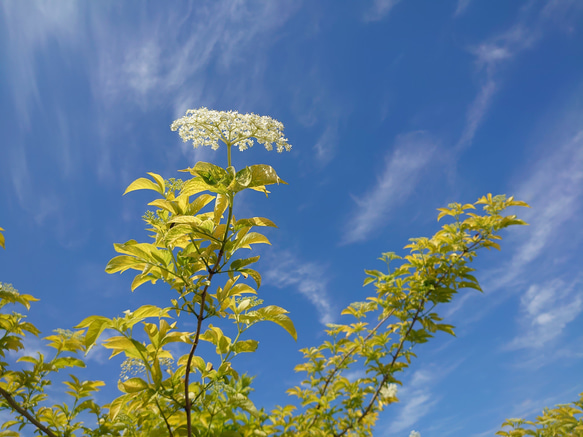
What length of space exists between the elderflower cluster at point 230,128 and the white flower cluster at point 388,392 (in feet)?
9.66

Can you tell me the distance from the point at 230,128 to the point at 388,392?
327 cm

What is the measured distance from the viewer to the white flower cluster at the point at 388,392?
386cm

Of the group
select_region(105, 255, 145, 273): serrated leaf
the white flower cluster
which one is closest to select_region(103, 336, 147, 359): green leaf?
select_region(105, 255, 145, 273): serrated leaf

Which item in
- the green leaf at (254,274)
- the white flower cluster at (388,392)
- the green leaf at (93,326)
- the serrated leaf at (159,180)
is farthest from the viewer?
the white flower cluster at (388,392)

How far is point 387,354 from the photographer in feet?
12.8

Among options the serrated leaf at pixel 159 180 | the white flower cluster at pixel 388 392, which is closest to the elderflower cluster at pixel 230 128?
the serrated leaf at pixel 159 180

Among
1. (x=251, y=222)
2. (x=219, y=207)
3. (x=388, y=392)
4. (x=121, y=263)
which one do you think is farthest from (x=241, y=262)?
(x=388, y=392)

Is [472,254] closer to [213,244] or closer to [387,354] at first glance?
[387,354]

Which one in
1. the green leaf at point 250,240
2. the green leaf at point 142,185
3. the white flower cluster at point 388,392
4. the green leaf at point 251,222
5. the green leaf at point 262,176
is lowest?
the white flower cluster at point 388,392

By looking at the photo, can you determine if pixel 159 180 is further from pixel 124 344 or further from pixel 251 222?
pixel 124 344

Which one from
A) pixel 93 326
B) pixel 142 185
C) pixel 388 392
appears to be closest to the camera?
pixel 93 326

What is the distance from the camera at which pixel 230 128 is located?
212cm

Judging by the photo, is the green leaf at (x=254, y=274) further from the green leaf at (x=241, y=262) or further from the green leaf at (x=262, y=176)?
the green leaf at (x=262, y=176)

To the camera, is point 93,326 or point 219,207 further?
point 219,207
